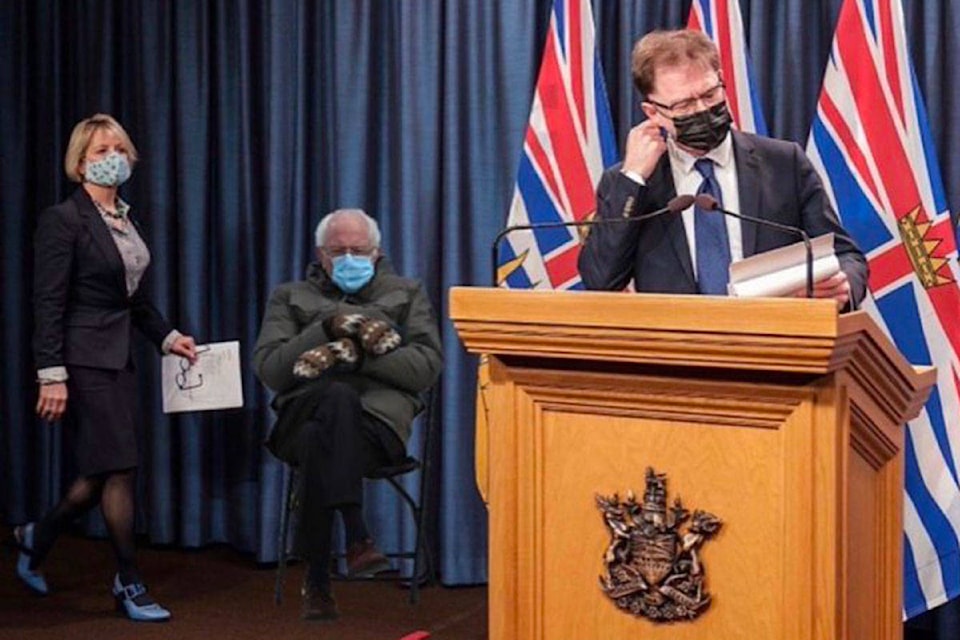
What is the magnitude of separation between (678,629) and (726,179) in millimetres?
1036

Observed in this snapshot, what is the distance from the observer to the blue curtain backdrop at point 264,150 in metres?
5.08

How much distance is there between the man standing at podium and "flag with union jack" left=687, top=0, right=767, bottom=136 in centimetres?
150

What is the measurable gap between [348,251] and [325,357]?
384 millimetres

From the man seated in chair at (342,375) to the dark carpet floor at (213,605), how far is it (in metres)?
0.16

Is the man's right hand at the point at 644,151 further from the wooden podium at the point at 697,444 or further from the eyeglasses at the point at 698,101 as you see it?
the wooden podium at the point at 697,444

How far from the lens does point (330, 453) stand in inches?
181

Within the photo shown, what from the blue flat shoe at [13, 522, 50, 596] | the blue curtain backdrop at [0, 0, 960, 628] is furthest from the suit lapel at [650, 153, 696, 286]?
the blue flat shoe at [13, 522, 50, 596]

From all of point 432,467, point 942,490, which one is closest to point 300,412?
point 432,467

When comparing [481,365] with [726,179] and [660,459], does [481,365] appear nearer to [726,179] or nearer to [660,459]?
[726,179]

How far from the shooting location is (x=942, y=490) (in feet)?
13.5

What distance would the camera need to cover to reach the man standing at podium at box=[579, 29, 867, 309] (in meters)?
2.71

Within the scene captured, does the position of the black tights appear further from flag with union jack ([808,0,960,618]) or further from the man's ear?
the man's ear

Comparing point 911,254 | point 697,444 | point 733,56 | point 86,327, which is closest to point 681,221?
point 697,444

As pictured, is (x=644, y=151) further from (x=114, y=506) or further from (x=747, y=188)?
(x=114, y=506)
